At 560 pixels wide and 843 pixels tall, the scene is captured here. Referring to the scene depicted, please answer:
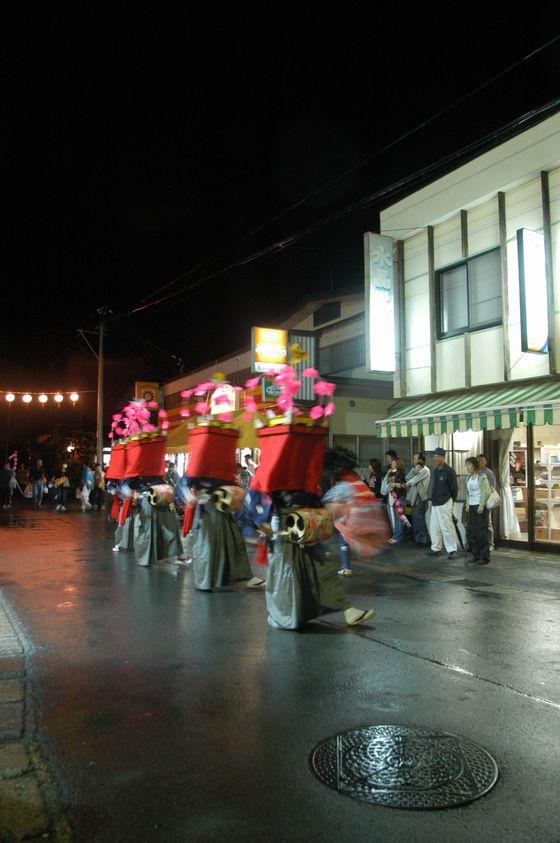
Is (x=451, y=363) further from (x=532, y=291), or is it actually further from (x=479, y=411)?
(x=532, y=291)

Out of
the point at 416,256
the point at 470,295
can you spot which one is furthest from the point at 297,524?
the point at 416,256

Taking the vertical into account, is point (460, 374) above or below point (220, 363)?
below

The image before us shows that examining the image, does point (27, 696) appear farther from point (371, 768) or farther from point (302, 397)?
point (302, 397)

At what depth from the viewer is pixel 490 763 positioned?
11.4 ft

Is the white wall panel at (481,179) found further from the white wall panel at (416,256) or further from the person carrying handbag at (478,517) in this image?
the person carrying handbag at (478,517)

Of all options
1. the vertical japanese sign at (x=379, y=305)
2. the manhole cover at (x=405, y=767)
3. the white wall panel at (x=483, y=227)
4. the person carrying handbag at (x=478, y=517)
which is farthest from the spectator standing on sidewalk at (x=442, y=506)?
the manhole cover at (x=405, y=767)

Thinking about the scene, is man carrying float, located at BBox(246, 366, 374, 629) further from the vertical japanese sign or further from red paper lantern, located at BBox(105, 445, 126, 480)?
the vertical japanese sign

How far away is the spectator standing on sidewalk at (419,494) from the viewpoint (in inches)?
501

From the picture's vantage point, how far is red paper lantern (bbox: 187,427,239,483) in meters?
8.34

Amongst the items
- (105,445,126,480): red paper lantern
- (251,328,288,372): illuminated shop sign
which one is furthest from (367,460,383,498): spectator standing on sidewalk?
(251,328,288,372): illuminated shop sign

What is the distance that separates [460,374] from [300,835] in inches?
443

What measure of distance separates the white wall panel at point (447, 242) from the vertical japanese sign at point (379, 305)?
1176 mm

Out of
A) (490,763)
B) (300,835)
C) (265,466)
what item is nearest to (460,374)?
(265,466)

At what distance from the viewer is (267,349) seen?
20672 millimetres
